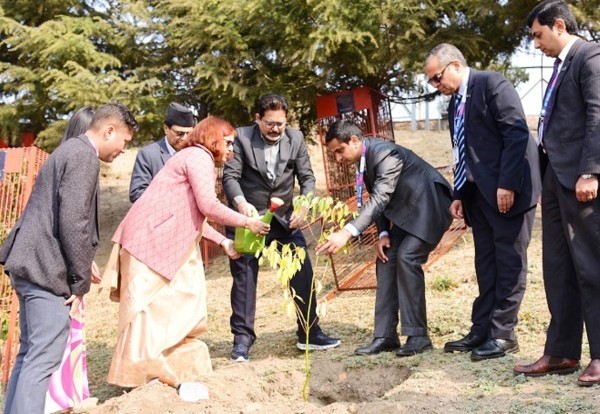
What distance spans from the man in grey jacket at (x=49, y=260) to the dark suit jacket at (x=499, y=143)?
2.32m

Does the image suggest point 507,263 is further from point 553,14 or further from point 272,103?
point 272,103

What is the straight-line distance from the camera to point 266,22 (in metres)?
10.3

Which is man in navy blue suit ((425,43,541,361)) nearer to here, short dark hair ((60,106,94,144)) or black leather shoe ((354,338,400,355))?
black leather shoe ((354,338,400,355))

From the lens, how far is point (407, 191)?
5.09 m

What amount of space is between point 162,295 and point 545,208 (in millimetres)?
2256

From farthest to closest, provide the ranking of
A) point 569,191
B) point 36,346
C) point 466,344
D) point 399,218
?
point 399,218 → point 466,344 → point 569,191 → point 36,346

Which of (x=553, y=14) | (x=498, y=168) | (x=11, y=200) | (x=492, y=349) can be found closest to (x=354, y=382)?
(x=492, y=349)

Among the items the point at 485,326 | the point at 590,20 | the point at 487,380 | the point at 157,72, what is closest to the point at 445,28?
the point at 590,20

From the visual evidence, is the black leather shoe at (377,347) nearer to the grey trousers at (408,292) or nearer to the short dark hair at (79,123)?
the grey trousers at (408,292)

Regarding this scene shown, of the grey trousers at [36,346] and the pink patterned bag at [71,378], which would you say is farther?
the pink patterned bag at [71,378]

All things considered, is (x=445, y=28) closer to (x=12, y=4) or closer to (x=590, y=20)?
(x=590, y=20)

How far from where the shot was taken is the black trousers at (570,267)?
12.5 feet

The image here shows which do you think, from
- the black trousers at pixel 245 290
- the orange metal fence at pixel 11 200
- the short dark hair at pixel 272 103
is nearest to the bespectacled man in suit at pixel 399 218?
the short dark hair at pixel 272 103

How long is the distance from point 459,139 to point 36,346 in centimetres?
282
